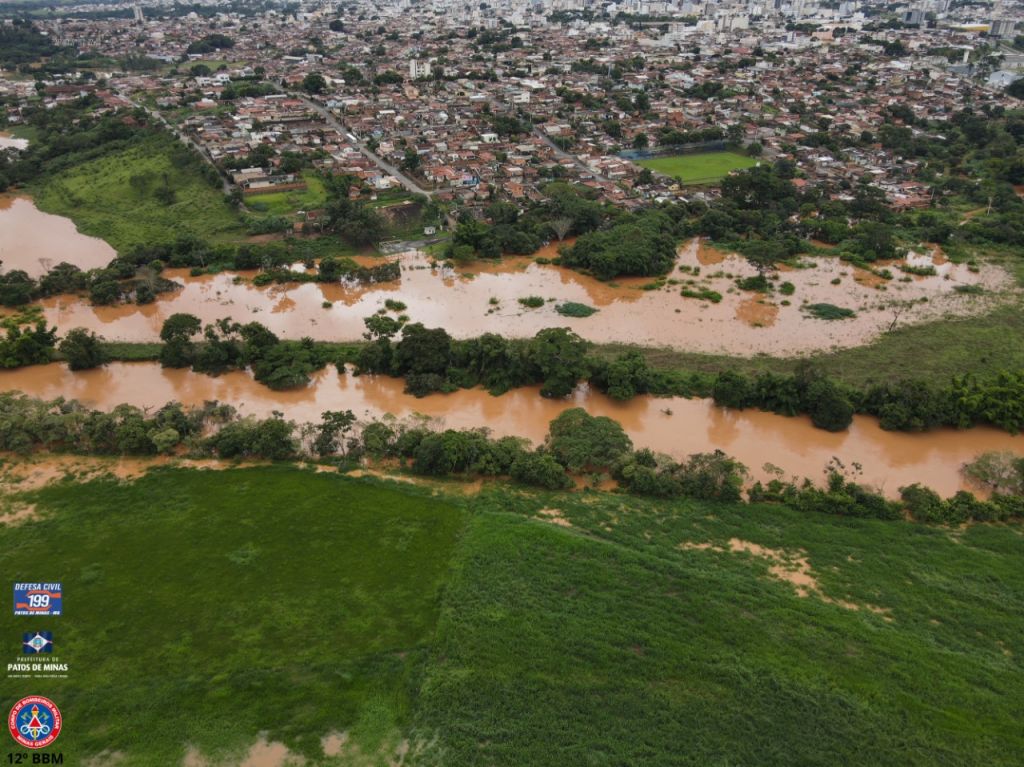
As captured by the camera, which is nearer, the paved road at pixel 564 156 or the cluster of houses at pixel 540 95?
the paved road at pixel 564 156

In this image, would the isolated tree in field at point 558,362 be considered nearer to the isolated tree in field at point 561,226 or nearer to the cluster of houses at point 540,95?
the isolated tree in field at point 561,226

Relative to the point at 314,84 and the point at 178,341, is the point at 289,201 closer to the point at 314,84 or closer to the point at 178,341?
the point at 178,341

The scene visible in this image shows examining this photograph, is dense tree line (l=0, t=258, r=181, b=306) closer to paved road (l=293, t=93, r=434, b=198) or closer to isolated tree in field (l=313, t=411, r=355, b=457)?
isolated tree in field (l=313, t=411, r=355, b=457)

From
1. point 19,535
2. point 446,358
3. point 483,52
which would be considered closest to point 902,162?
point 446,358

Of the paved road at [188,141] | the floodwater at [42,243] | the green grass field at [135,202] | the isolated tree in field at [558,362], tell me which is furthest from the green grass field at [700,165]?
the floodwater at [42,243]

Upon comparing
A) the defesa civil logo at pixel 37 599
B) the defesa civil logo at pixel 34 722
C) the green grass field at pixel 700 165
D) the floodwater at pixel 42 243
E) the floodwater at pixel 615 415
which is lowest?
the defesa civil logo at pixel 34 722

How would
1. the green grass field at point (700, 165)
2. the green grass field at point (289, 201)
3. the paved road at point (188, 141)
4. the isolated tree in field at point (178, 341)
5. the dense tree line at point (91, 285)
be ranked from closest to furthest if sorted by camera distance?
the isolated tree in field at point (178, 341), the dense tree line at point (91, 285), the green grass field at point (289, 201), the paved road at point (188, 141), the green grass field at point (700, 165)

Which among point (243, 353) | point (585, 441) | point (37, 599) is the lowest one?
point (37, 599)

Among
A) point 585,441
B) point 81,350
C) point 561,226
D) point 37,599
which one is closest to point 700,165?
point 561,226
